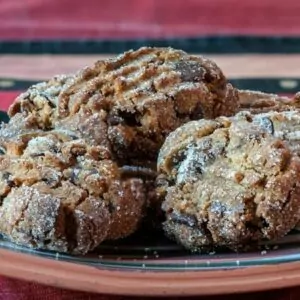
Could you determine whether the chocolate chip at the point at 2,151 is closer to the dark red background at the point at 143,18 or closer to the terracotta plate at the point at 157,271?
the terracotta plate at the point at 157,271

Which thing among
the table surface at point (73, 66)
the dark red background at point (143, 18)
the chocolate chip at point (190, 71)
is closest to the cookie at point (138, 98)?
the chocolate chip at point (190, 71)

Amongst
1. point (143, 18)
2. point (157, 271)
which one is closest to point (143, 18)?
point (143, 18)

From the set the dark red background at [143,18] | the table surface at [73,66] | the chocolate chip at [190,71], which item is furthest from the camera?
the dark red background at [143,18]

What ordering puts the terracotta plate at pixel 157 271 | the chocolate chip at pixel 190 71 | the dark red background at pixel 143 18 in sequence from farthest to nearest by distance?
1. the dark red background at pixel 143 18
2. the chocolate chip at pixel 190 71
3. the terracotta plate at pixel 157 271

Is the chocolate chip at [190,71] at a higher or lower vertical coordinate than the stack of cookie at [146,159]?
higher

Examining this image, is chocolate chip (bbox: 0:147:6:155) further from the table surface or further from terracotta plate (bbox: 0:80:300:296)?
the table surface

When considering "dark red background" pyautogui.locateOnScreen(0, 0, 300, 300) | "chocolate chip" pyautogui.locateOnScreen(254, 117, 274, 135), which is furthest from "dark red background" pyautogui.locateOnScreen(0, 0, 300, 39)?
"chocolate chip" pyautogui.locateOnScreen(254, 117, 274, 135)

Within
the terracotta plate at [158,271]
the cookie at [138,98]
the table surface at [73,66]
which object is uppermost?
the table surface at [73,66]

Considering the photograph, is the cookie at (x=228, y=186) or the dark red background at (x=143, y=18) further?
the dark red background at (x=143, y=18)

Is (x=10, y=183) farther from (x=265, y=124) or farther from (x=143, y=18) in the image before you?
(x=143, y=18)
